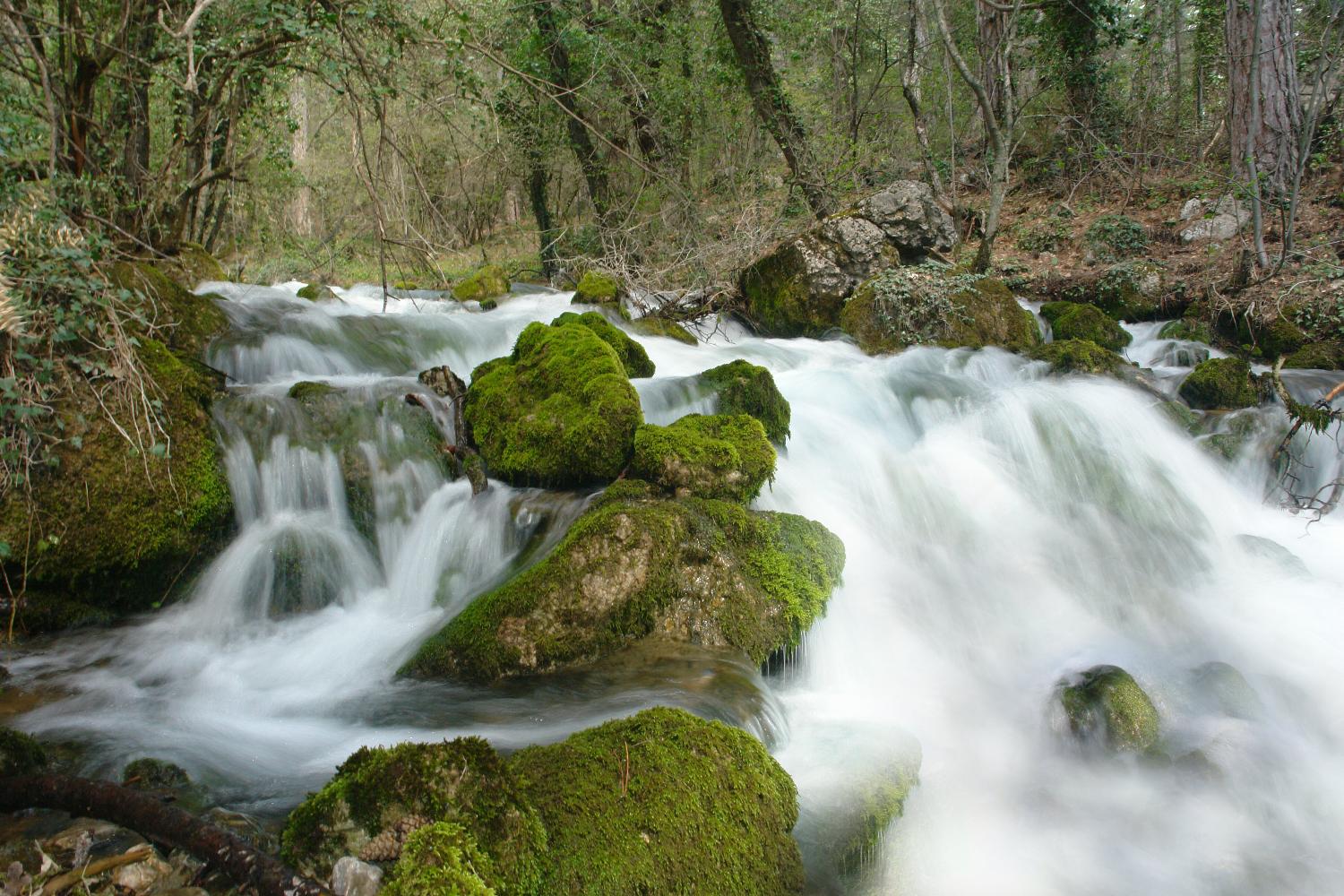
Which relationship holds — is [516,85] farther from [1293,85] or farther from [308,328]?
[1293,85]

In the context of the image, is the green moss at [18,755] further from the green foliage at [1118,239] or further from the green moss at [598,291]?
the green foliage at [1118,239]

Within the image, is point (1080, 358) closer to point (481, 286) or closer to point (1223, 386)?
point (1223, 386)

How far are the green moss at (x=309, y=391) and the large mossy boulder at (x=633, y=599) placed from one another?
2.84m

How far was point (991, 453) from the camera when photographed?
7.38 metres

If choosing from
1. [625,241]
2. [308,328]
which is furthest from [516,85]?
[308,328]

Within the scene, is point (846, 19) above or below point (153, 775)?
above

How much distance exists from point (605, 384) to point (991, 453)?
3.90 metres

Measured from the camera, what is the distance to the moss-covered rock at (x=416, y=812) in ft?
7.25

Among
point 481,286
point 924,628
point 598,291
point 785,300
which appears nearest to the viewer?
point 924,628

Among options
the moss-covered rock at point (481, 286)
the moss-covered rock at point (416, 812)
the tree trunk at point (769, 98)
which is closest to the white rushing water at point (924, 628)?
the moss-covered rock at point (416, 812)

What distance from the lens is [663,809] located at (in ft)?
8.48

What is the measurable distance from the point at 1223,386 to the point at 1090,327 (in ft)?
8.46

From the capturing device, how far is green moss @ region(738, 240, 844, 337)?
11445 mm

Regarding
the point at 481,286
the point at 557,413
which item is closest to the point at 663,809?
the point at 557,413
